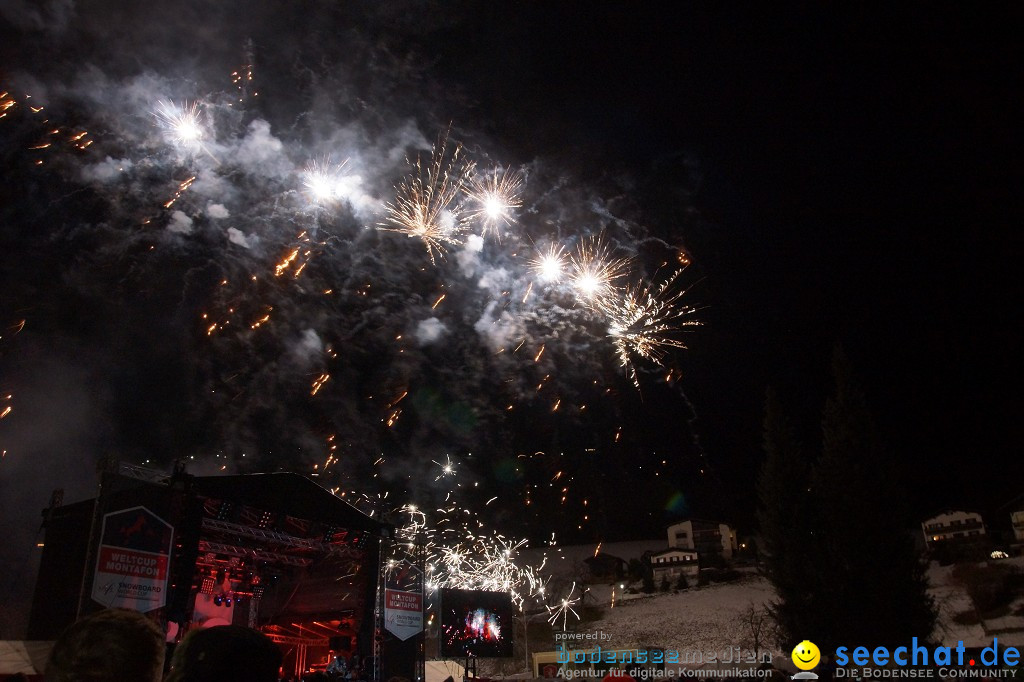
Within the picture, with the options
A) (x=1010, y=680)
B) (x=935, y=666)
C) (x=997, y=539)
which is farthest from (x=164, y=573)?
(x=997, y=539)

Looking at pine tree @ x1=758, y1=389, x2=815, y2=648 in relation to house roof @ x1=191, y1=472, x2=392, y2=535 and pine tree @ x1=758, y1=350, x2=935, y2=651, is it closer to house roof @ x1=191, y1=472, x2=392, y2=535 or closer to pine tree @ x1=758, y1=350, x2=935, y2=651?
pine tree @ x1=758, y1=350, x2=935, y2=651

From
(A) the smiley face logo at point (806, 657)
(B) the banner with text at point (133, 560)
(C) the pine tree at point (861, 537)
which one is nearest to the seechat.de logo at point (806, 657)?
(A) the smiley face logo at point (806, 657)

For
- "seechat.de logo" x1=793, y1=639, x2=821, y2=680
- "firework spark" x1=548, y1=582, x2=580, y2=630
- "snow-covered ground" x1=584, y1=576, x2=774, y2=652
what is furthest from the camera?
"firework spark" x1=548, y1=582, x2=580, y2=630

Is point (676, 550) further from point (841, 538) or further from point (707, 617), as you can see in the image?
point (841, 538)

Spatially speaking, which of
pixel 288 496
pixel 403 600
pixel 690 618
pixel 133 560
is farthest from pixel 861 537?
pixel 133 560

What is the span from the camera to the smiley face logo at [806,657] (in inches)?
335

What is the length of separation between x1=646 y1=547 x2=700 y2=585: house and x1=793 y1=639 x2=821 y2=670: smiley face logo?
1105 inches

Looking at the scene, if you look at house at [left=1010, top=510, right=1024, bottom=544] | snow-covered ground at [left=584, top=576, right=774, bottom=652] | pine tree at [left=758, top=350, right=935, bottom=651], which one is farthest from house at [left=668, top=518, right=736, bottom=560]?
pine tree at [left=758, top=350, right=935, bottom=651]

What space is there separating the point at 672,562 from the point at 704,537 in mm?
2884

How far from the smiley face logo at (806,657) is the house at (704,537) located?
99.7ft

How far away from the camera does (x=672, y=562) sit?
3756 cm

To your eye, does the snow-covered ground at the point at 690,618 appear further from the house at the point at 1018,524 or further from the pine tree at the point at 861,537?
the house at the point at 1018,524

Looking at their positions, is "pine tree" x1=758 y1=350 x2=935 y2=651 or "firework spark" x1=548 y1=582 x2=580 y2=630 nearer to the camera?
"pine tree" x1=758 y1=350 x2=935 y2=651

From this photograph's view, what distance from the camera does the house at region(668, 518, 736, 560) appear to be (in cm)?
3850
